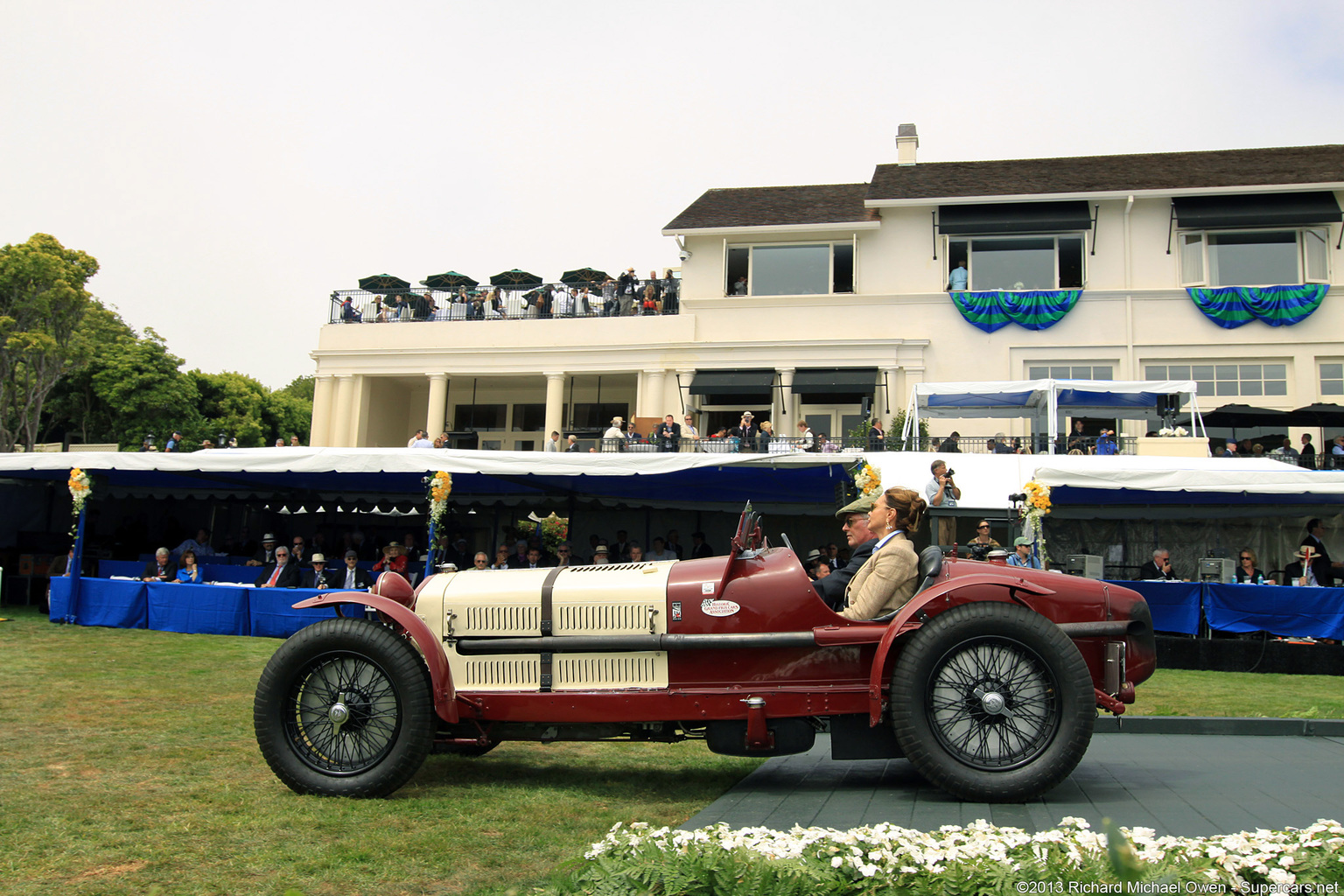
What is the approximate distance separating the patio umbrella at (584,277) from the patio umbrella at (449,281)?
2867mm

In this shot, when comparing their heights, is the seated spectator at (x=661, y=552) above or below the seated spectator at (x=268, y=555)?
above

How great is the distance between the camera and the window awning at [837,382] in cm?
2386

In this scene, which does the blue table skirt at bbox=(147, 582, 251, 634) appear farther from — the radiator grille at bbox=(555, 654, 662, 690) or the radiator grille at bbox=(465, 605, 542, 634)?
the radiator grille at bbox=(555, 654, 662, 690)

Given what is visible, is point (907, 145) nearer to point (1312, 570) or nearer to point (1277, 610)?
point (1312, 570)

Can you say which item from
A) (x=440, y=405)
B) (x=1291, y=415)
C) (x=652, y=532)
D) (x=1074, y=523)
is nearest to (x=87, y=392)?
(x=440, y=405)

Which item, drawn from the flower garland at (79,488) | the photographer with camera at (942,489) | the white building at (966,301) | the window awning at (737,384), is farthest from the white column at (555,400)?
the photographer with camera at (942,489)

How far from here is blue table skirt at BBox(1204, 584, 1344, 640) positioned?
40.6 ft

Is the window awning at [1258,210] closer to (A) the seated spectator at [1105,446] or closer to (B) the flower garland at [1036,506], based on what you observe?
(A) the seated spectator at [1105,446]

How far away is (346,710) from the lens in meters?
5.20

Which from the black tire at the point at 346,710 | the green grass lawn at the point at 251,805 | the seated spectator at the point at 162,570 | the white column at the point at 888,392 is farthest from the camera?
the white column at the point at 888,392

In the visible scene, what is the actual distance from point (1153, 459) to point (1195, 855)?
13.1 meters

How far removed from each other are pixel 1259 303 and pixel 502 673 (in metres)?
23.6

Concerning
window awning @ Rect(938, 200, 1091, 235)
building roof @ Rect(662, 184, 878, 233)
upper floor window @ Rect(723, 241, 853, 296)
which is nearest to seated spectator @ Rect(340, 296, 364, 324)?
building roof @ Rect(662, 184, 878, 233)

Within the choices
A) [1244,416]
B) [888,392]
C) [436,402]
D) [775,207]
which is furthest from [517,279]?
[1244,416]
